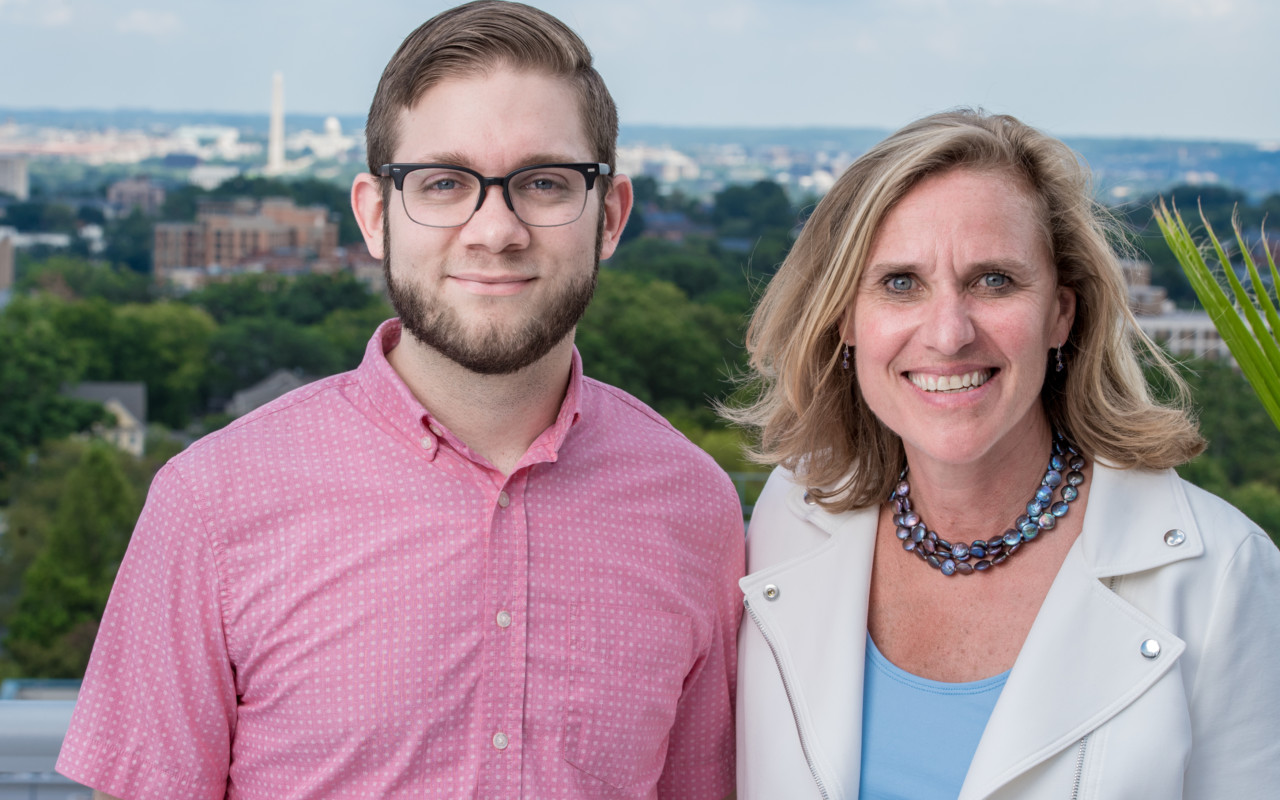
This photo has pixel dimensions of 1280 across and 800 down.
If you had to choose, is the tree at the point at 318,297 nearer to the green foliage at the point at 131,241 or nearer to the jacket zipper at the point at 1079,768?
the green foliage at the point at 131,241

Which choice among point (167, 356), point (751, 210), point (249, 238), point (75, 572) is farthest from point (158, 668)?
point (249, 238)

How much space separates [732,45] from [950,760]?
83.8 meters

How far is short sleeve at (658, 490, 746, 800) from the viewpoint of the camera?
1.97m

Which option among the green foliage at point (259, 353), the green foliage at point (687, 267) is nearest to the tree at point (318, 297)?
the green foliage at point (259, 353)

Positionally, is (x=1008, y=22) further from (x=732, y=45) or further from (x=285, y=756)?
(x=285, y=756)

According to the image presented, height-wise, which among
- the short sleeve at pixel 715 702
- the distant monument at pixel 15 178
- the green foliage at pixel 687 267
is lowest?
the distant monument at pixel 15 178

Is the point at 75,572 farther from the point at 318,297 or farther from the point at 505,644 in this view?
the point at 505,644

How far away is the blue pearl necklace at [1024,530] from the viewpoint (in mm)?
1846

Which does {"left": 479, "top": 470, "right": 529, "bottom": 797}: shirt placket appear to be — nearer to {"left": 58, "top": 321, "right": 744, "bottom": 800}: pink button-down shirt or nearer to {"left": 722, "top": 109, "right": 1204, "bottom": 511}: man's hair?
{"left": 58, "top": 321, "right": 744, "bottom": 800}: pink button-down shirt

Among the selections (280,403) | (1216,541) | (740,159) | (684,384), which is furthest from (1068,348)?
(740,159)

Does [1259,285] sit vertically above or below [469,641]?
above

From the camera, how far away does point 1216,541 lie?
5.41 ft

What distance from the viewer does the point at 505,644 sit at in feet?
5.57

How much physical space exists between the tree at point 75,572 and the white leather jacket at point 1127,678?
123ft
